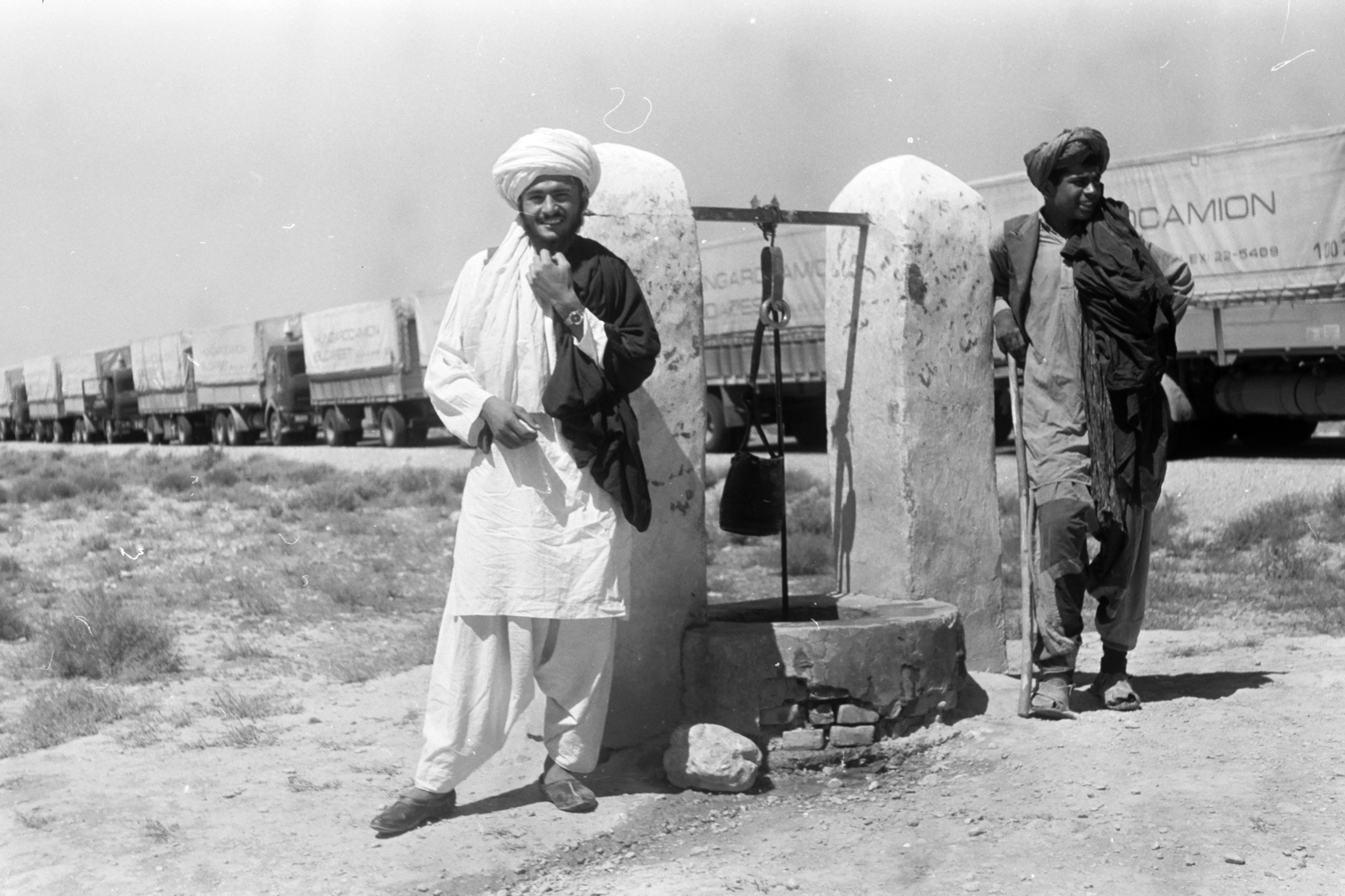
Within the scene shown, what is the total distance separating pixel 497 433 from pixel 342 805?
1274 mm

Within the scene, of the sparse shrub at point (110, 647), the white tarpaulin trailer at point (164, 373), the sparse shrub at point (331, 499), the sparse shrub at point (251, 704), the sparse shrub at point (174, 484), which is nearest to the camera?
→ the sparse shrub at point (251, 704)

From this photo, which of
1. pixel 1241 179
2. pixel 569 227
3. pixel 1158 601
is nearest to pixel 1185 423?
pixel 1241 179

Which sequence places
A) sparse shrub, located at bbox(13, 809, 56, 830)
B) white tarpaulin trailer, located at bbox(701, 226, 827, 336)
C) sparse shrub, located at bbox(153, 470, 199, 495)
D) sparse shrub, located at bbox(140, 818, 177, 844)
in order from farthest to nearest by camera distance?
white tarpaulin trailer, located at bbox(701, 226, 827, 336) → sparse shrub, located at bbox(153, 470, 199, 495) → sparse shrub, located at bbox(13, 809, 56, 830) → sparse shrub, located at bbox(140, 818, 177, 844)

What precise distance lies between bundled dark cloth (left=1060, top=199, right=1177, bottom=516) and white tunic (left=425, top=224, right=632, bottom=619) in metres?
1.55

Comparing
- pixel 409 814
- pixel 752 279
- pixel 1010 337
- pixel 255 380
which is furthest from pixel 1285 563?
pixel 255 380

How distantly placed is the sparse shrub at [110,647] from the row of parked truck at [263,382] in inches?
524

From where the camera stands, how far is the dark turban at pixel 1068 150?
168 inches

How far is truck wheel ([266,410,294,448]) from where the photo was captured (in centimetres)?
3091

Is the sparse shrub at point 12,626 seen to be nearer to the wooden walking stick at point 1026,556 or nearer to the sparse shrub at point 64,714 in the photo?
the sparse shrub at point 64,714

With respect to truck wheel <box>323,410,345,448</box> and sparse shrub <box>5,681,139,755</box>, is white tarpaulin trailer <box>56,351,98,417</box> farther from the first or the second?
sparse shrub <box>5,681,139,755</box>

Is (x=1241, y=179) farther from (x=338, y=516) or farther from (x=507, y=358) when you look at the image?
(x=507, y=358)

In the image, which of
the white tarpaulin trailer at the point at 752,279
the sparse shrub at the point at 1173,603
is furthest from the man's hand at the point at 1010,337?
the white tarpaulin trailer at the point at 752,279

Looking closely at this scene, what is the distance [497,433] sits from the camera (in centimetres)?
368

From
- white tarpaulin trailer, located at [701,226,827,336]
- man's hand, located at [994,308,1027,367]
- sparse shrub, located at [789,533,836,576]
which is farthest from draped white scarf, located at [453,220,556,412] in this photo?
white tarpaulin trailer, located at [701,226,827,336]
